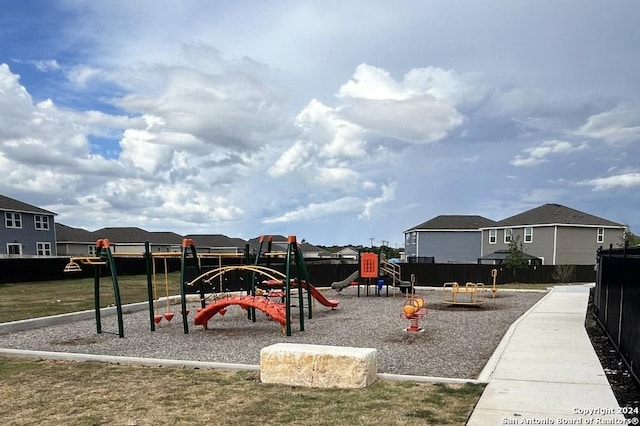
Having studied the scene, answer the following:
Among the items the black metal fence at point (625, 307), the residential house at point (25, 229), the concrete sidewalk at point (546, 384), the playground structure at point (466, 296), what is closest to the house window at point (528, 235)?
the playground structure at point (466, 296)

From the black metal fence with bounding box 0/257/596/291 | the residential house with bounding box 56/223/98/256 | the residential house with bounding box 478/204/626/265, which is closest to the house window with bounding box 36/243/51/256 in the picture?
the residential house with bounding box 56/223/98/256

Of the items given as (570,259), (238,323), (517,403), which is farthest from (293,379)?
(570,259)

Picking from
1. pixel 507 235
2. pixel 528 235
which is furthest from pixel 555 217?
pixel 507 235

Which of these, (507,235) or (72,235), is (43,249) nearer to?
(72,235)

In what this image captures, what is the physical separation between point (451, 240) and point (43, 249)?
1548 inches

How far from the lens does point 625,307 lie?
24.6ft

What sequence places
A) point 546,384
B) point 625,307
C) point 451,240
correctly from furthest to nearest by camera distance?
point 451,240
point 625,307
point 546,384

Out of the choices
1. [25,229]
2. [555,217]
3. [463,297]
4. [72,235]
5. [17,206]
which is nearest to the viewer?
[463,297]

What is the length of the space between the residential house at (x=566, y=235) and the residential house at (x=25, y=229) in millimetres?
39506

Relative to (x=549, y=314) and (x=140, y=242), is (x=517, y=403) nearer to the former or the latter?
(x=549, y=314)

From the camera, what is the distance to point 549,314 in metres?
12.5

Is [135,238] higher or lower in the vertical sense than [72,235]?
lower

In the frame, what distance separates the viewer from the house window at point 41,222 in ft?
146

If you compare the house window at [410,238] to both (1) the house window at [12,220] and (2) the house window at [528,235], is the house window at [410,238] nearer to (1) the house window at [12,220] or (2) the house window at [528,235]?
(2) the house window at [528,235]
